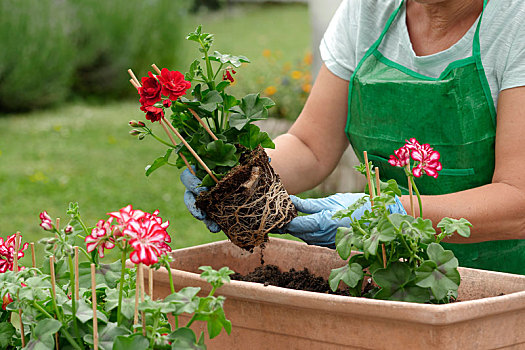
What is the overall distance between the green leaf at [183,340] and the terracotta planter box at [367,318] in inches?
7.0

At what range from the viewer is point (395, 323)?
1.04m

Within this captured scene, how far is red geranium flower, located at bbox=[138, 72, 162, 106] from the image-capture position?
1.19 meters

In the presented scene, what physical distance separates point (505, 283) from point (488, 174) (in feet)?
1.78

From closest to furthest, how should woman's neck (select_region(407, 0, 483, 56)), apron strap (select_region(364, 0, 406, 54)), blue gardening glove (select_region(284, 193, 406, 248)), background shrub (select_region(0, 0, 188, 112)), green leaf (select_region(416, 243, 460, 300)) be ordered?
green leaf (select_region(416, 243, 460, 300)), blue gardening glove (select_region(284, 193, 406, 248)), woman's neck (select_region(407, 0, 483, 56)), apron strap (select_region(364, 0, 406, 54)), background shrub (select_region(0, 0, 188, 112))

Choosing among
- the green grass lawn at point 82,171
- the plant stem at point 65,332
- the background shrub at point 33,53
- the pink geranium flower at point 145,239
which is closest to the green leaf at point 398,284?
the pink geranium flower at point 145,239

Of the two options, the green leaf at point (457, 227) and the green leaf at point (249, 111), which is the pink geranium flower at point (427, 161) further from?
the green leaf at point (249, 111)

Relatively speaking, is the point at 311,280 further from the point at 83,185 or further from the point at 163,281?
the point at 83,185

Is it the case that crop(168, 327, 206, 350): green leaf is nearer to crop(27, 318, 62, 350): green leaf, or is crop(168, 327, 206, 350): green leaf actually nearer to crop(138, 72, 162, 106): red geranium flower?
crop(27, 318, 62, 350): green leaf

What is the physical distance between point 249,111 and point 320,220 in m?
0.28

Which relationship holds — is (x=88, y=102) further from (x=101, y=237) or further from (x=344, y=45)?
(x=101, y=237)

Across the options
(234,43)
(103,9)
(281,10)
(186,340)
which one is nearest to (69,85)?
(103,9)

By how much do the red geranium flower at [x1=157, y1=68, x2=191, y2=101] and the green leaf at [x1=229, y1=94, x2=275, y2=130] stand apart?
21 centimetres

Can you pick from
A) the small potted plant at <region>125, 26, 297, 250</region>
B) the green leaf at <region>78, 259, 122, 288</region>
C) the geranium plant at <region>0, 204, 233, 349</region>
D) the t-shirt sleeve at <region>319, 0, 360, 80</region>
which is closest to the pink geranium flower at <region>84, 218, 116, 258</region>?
the geranium plant at <region>0, 204, 233, 349</region>

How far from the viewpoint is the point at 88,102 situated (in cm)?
882
